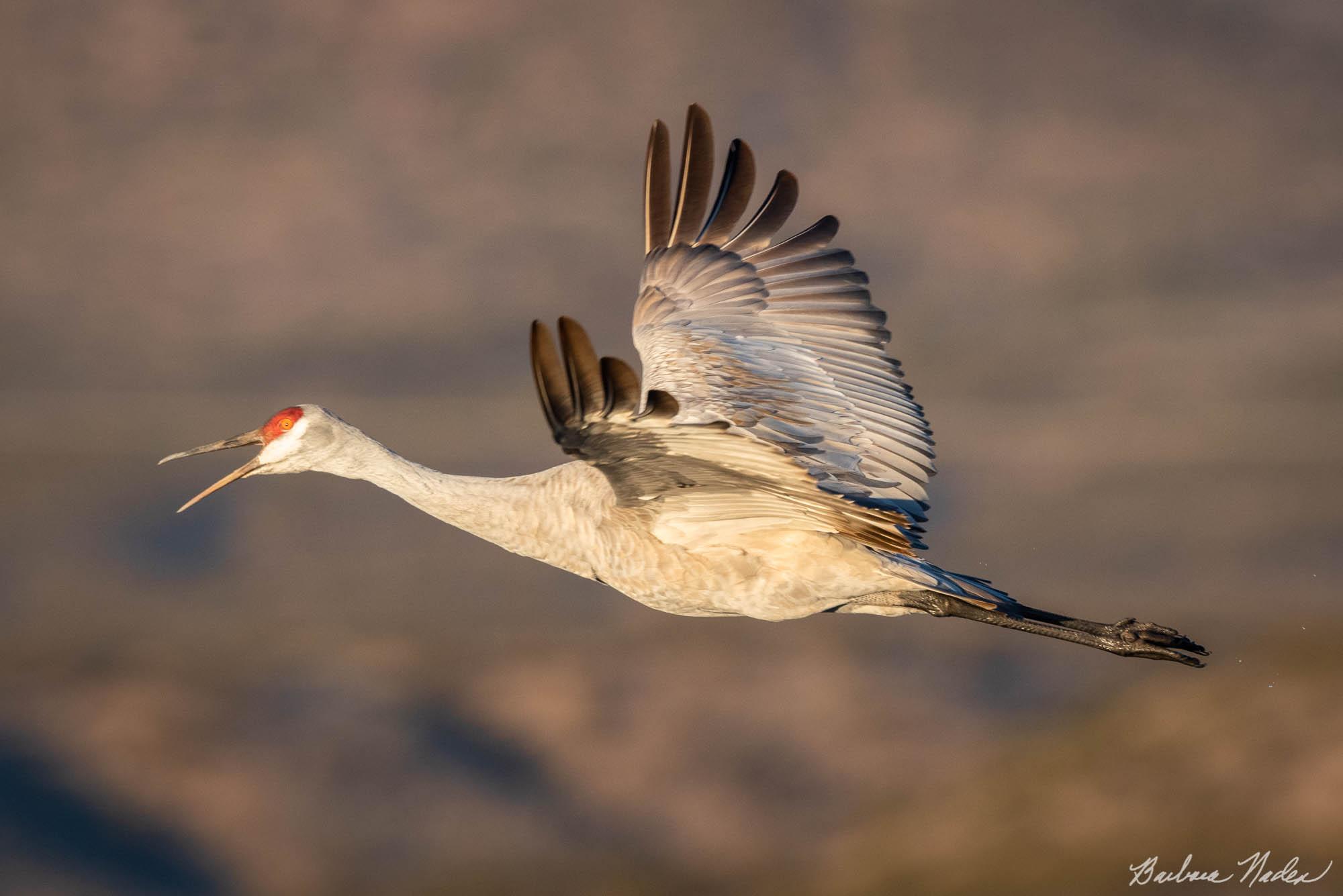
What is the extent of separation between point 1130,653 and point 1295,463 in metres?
12.5

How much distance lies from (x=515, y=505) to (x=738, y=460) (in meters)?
1.26

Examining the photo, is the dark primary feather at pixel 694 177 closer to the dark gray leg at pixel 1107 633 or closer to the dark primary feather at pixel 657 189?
the dark primary feather at pixel 657 189

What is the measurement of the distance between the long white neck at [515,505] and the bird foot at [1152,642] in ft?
7.24

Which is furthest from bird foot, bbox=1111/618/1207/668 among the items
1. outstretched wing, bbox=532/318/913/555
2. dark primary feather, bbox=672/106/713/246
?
dark primary feather, bbox=672/106/713/246

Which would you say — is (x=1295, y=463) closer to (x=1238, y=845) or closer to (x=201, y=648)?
(x=1238, y=845)

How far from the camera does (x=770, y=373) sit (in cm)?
707

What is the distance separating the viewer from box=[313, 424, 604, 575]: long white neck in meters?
6.55

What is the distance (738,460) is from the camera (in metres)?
5.70

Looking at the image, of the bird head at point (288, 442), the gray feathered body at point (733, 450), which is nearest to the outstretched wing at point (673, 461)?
the gray feathered body at point (733, 450)

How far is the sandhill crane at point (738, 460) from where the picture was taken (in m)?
6.14

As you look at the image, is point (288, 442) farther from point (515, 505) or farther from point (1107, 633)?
point (1107, 633)
